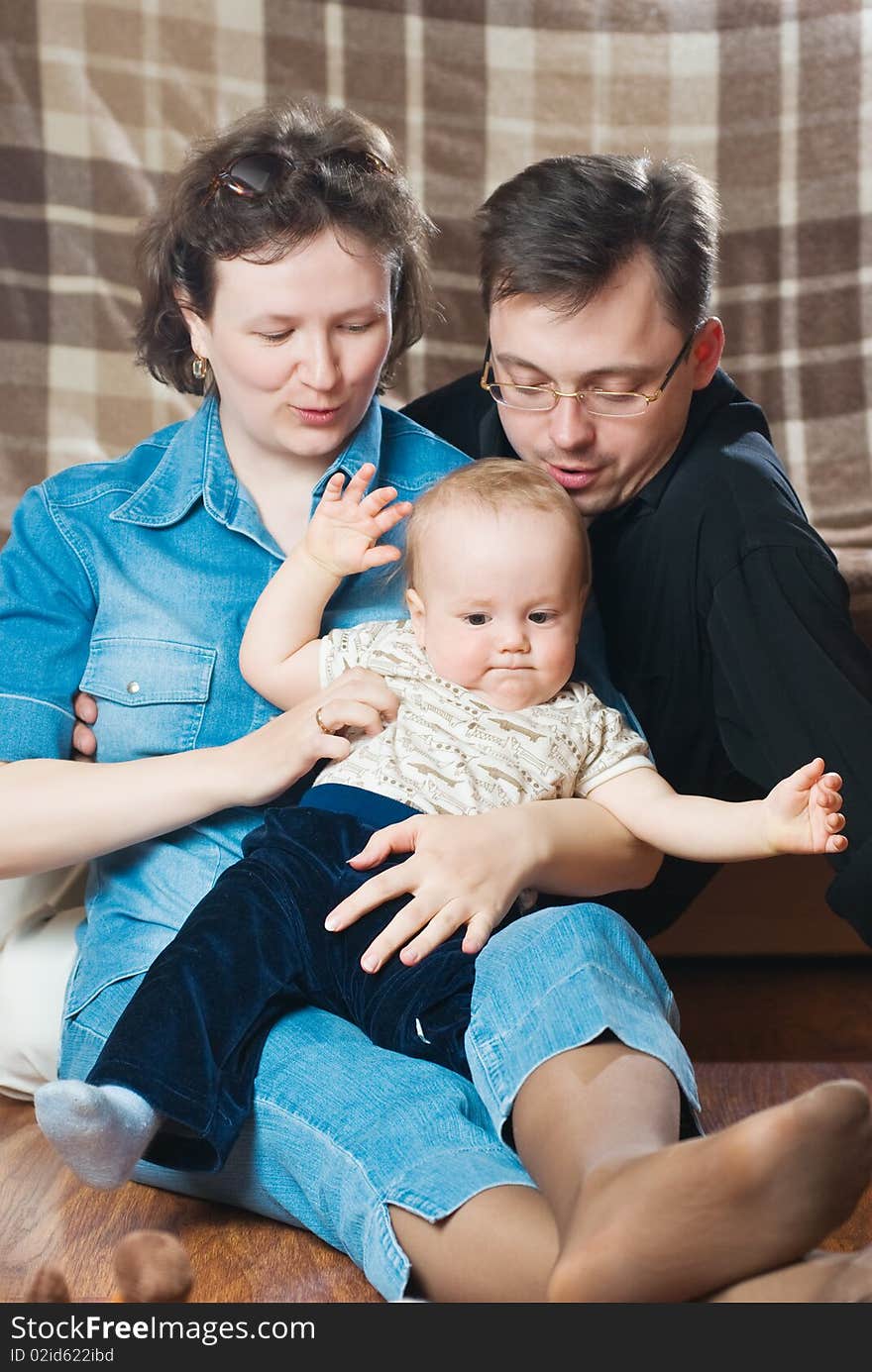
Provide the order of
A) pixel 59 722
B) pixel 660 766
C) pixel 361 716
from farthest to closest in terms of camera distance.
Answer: pixel 660 766
pixel 59 722
pixel 361 716

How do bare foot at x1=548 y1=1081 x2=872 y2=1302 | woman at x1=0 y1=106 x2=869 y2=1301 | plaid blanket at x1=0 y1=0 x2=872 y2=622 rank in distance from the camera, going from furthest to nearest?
plaid blanket at x1=0 y1=0 x2=872 y2=622 < woman at x1=0 y1=106 x2=869 y2=1301 < bare foot at x1=548 y1=1081 x2=872 y2=1302

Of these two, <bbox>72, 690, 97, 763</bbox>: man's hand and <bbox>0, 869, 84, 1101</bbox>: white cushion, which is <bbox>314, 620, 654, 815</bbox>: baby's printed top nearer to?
<bbox>72, 690, 97, 763</bbox>: man's hand

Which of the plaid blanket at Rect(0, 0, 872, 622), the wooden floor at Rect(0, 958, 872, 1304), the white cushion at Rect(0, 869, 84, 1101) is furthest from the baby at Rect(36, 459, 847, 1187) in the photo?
the plaid blanket at Rect(0, 0, 872, 622)

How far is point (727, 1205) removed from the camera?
83cm

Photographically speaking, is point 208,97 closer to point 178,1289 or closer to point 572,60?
point 572,60

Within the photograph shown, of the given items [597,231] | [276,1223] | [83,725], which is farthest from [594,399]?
[276,1223]

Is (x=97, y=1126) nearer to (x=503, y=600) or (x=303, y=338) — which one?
(x=503, y=600)

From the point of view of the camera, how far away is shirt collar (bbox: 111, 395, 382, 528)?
4.93 feet

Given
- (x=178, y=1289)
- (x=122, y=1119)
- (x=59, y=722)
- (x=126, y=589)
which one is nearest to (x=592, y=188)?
(x=126, y=589)

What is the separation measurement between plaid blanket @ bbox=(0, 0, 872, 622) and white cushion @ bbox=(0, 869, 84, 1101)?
3.87 feet

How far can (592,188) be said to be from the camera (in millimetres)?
1542

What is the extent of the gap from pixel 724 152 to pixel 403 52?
2.04 feet

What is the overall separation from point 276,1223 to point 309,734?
0.43 meters

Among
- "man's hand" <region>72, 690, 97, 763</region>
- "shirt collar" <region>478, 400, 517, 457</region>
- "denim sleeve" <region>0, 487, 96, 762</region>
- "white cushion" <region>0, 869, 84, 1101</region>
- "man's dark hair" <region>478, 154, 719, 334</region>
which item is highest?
"man's dark hair" <region>478, 154, 719, 334</region>
